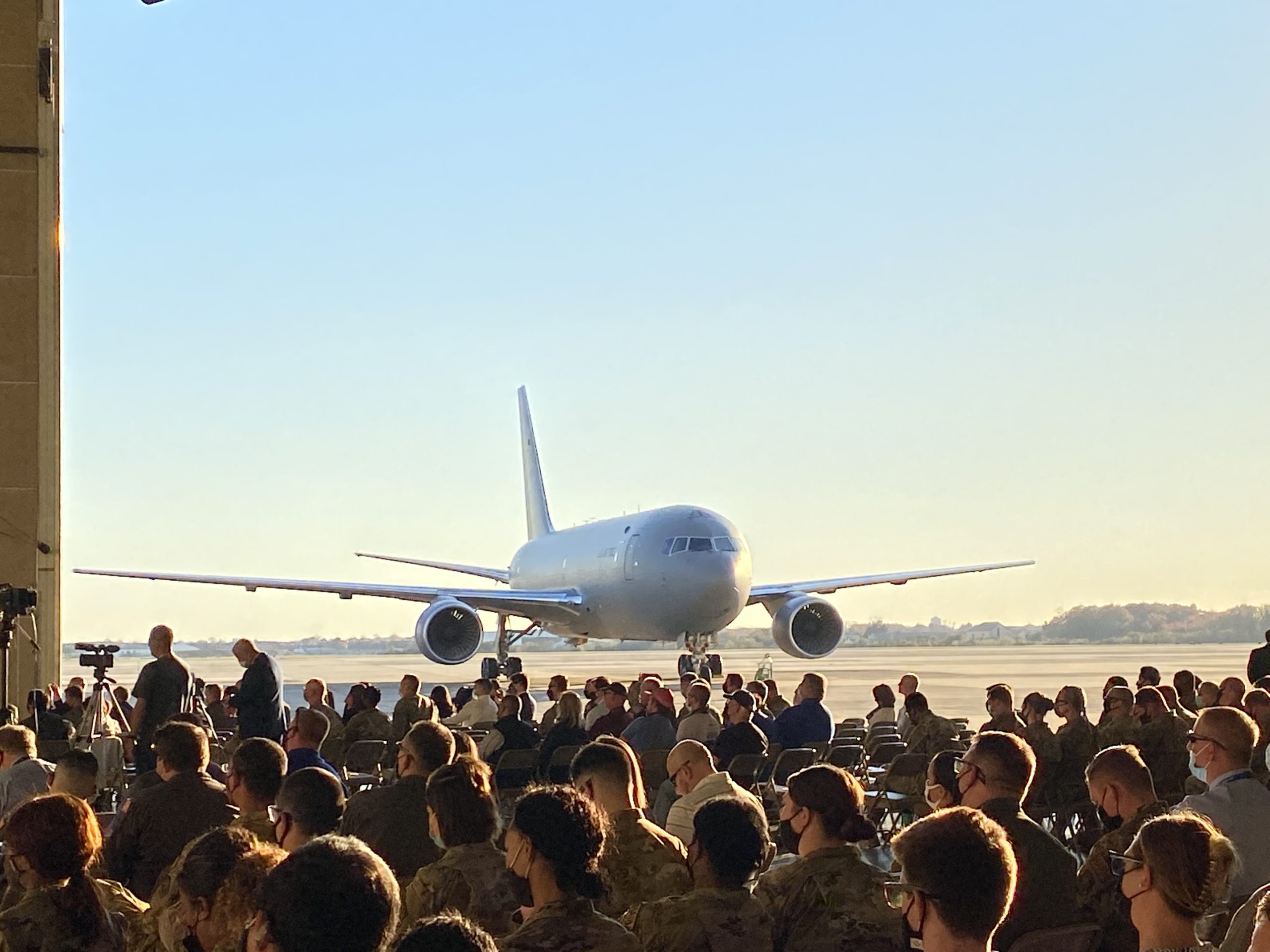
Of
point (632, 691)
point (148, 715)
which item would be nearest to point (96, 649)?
point (148, 715)

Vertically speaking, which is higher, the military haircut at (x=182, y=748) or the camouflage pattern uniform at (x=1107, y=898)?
the military haircut at (x=182, y=748)

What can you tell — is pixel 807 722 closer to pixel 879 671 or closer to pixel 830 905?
pixel 830 905

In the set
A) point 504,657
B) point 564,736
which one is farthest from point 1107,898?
point 504,657

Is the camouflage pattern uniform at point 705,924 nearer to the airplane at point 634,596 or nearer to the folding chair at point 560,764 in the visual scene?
the folding chair at point 560,764

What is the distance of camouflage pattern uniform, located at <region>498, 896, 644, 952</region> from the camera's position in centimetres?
329

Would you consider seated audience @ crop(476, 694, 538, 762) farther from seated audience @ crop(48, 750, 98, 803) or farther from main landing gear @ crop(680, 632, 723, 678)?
main landing gear @ crop(680, 632, 723, 678)

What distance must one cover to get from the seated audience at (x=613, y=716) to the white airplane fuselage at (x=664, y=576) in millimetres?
12458

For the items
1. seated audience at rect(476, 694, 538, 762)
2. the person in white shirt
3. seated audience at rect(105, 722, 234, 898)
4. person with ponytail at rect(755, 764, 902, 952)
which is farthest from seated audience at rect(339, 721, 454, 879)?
the person in white shirt

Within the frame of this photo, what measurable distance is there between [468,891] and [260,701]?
6175mm

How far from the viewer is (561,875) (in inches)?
133

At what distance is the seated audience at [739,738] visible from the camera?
9.16 metres

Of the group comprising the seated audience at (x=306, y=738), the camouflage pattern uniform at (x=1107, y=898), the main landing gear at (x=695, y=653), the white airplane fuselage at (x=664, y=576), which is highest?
the white airplane fuselage at (x=664, y=576)

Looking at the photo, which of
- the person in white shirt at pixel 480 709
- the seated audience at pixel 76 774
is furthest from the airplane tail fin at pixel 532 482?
the seated audience at pixel 76 774

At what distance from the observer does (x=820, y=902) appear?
3938 mm
